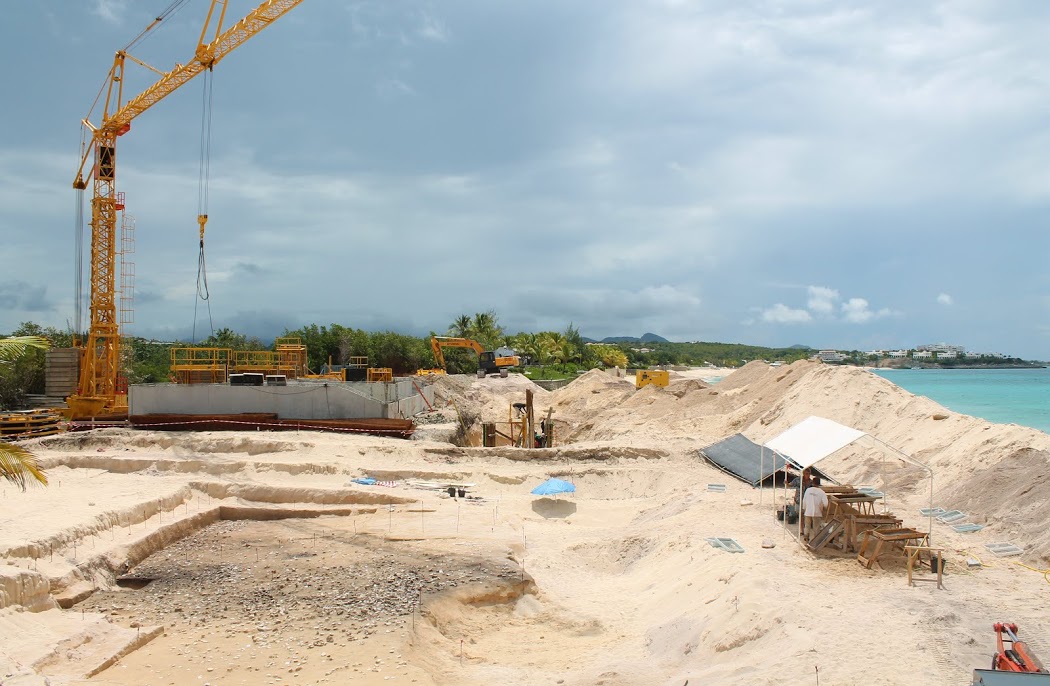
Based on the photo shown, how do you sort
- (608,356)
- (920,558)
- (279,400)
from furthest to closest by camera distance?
(608,356) → (279,400) → (920,558)

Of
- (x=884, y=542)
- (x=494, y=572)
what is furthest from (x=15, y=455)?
(x=884, y=542)

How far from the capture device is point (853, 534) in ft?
41.3

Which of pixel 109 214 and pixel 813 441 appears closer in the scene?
pixel 813 441

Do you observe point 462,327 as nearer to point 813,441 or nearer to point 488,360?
point 488,360

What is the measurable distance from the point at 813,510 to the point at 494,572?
20.7 feet

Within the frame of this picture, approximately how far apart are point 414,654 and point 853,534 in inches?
313

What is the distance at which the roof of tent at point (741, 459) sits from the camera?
71.7 ft

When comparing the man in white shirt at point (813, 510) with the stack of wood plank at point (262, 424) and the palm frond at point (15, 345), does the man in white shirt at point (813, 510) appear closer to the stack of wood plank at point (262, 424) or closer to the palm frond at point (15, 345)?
the palm frond at point (15, 345)

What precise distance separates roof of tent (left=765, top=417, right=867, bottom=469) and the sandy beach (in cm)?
165

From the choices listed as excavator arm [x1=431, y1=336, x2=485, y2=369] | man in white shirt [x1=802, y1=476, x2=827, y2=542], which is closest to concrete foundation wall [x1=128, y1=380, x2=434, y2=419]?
man in white shirt [x1=802, y1=476, x2=827, y2=542]

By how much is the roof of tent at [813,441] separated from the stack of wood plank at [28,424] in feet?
102

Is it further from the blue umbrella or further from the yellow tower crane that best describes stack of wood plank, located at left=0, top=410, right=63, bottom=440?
the blue umbrella

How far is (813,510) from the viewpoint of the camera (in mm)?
13320

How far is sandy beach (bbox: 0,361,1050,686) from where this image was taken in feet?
Answer: 31.6
